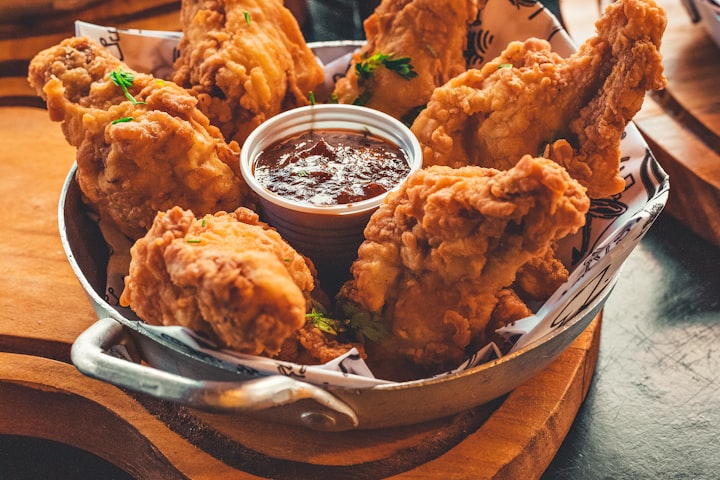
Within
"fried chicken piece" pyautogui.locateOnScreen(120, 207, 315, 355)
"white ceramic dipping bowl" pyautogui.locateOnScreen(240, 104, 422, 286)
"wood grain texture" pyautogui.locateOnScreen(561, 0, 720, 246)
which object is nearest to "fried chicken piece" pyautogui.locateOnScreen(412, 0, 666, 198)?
"white ceramic dipping bowl" pyautogui.locateOnScreen(240, 104, 422, 286)

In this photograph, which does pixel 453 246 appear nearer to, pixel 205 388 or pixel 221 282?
pixel 221 282

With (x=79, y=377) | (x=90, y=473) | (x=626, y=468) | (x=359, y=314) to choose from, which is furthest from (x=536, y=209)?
(x=90, y=473)

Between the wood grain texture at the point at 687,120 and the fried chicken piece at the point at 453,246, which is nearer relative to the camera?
the fried chicken piece at the point at 453,246

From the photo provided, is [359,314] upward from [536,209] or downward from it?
downward

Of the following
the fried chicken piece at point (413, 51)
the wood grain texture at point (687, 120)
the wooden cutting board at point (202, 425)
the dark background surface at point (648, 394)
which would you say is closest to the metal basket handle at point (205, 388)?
the wooden cutting board at point (202, 425)

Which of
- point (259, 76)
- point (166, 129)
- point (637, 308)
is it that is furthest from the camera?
point (637, 308)

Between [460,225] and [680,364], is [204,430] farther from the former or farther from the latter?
[680,364]

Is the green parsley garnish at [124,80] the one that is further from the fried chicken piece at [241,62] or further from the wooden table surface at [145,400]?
the wooden table surface at [145,400]
